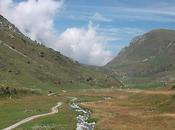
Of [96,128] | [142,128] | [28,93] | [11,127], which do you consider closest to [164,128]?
[142,128]

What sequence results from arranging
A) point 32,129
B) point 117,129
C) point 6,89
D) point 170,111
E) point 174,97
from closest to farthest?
point 32,129
point 117,129
point 170,111
point 174,97
point 6,89

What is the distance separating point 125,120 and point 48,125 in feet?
60.6

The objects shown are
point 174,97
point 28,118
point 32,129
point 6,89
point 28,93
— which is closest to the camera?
point 32,129

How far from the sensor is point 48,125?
74.3 m

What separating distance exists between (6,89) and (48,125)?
285 ft

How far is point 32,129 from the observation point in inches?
2677

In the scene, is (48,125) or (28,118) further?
(28,118)

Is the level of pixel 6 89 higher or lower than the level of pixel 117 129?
higher

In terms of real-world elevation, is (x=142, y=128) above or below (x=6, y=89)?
below

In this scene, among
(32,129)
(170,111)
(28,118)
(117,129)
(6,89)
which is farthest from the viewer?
(6,89)

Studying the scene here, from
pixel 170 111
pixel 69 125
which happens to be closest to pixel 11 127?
pixel 69 125

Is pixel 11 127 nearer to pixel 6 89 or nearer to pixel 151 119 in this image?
pixel 151 119

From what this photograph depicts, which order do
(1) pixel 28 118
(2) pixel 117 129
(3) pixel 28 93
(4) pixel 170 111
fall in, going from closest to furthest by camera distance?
(2) pixel 117 129 → (1) pixel 28 118 → (4) pixel 170 111 → (3) pixel 28 93

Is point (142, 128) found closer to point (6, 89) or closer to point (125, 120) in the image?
point (125, 120)
